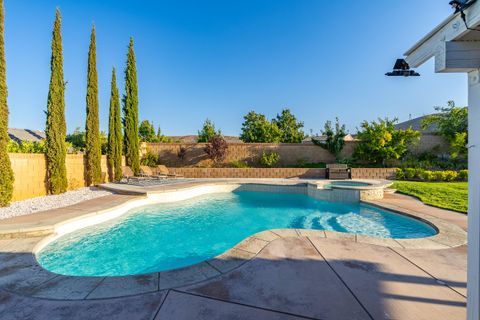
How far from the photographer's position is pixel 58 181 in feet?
30.7

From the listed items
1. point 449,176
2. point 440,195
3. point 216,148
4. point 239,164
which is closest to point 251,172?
point 239,164

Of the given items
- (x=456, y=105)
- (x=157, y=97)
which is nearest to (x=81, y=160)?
(x=157, y=97)

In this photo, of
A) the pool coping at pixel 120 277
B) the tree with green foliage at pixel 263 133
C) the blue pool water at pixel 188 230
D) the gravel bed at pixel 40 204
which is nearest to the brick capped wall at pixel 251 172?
the blue pool water at pixel 188 230

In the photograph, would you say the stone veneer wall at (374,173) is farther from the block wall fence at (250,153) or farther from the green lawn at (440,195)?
the green lawn at (440,195)

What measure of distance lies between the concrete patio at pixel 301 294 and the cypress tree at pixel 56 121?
22.9 ft

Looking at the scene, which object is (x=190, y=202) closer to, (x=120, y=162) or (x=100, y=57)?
(x=120, y=162)

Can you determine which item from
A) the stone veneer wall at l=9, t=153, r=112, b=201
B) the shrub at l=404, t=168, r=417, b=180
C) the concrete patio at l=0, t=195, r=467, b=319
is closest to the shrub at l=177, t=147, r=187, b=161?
the stone veneer wall at l=9, t=153, r=112, b=201

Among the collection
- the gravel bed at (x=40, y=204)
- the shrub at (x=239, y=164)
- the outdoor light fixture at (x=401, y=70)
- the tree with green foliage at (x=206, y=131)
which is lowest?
the gravel bed at (x=40, y=204)

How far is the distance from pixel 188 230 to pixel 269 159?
11472 millimetres

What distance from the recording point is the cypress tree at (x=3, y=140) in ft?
23.7

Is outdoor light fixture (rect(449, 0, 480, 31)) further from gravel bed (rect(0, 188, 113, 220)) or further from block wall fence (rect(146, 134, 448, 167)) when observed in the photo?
block wall fence (rect(146, 134, 448, 167))

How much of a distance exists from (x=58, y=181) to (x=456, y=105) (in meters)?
25.2

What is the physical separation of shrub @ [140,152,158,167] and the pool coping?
13.4 m

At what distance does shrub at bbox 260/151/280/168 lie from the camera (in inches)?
674
